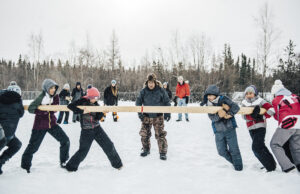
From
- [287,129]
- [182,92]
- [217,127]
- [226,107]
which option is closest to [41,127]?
[217,127]

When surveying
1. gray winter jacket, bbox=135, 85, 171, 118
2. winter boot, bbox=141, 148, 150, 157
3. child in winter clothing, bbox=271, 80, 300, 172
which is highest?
gray winter jacket, bbox=135, 85, 171, 118

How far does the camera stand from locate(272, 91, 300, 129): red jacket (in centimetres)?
357

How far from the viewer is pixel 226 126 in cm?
394

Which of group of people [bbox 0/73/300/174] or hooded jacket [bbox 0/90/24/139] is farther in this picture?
hooded jacket [bbox 0/90/24/139]

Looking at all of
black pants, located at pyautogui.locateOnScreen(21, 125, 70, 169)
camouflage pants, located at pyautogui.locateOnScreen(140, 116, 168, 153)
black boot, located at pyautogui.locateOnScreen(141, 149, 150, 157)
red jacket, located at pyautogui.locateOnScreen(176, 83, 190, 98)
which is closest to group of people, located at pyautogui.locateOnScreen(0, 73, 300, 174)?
black pants, located at pyautogui.locateOnScreen(21, 125, 70, 169)

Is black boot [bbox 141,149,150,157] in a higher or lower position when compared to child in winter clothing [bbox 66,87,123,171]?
lower

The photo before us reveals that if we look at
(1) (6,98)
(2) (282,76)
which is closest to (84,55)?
(2) (282,76)

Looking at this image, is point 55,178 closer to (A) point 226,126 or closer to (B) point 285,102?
(A) point 226,126

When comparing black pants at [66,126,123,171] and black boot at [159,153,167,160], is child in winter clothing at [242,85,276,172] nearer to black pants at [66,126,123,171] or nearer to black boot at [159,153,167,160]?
black boot at [159,153,167,160]

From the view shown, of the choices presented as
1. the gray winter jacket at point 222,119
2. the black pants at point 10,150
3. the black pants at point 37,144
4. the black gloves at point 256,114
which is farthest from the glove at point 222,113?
the black pants at point 10,150

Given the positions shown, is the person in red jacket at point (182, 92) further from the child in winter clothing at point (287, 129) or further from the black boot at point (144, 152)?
the child in winter clothing at point (287, 129)

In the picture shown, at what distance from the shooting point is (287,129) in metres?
3.61

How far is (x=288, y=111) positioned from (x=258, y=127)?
0.56 metres

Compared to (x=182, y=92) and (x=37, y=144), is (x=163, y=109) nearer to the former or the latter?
(x=37, y=144)
